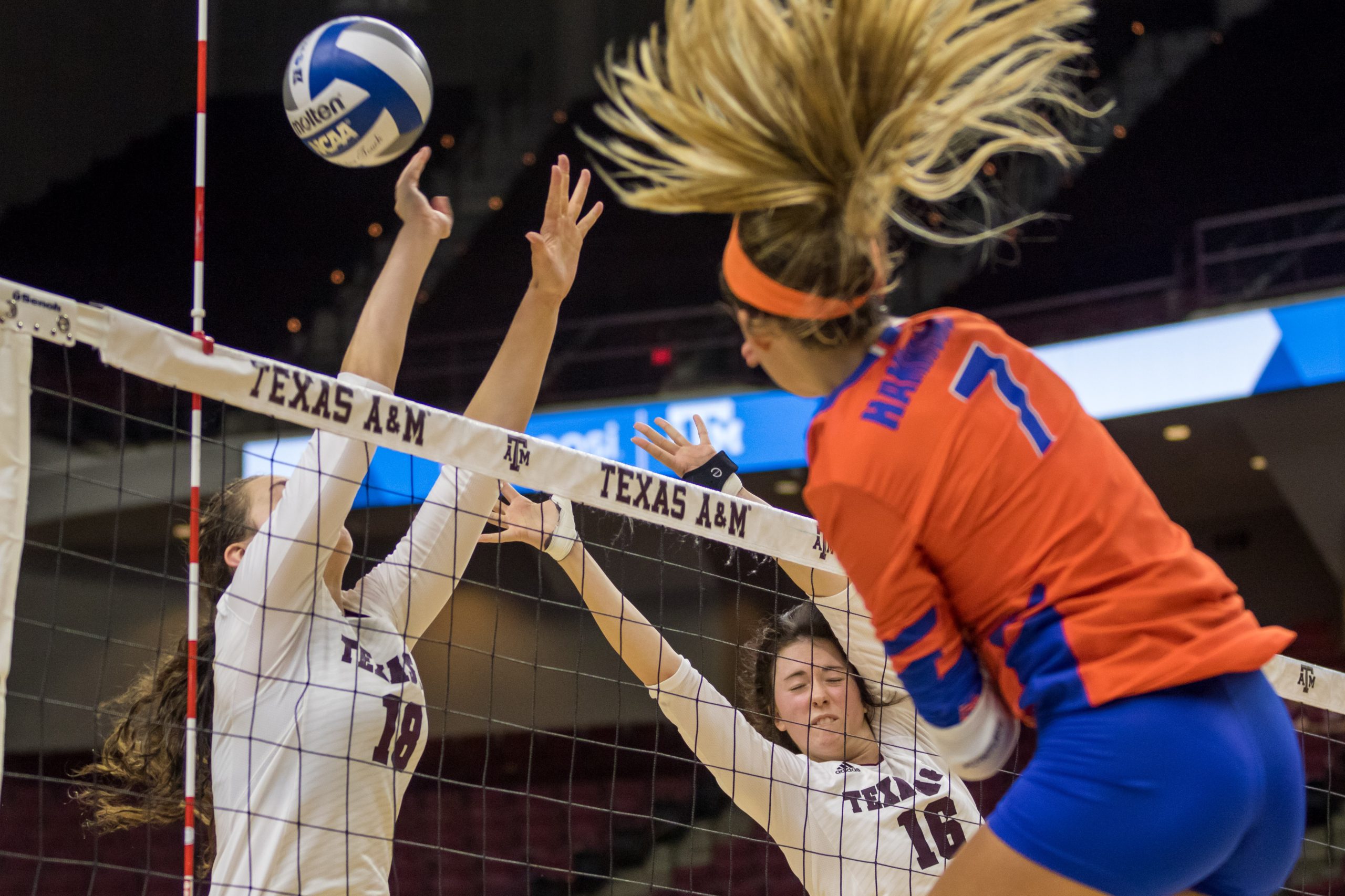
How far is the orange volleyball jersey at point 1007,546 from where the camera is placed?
145 cm

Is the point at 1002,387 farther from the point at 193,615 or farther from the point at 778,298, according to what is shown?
the point at 193,615

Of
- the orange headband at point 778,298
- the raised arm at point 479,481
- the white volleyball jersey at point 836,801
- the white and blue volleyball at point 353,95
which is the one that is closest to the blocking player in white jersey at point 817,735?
the white volleyball jersey at point 836,801

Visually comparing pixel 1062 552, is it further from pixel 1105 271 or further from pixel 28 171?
pixel 28 171

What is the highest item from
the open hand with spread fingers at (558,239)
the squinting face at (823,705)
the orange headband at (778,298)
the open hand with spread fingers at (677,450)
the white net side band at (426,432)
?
the open hand with spread fingers at (558,239)

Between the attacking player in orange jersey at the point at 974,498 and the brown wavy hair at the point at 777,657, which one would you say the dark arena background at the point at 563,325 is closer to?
the brown wavy hair at the point at 777,657

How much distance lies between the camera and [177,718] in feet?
8.86

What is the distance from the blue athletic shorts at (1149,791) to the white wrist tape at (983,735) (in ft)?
0.32

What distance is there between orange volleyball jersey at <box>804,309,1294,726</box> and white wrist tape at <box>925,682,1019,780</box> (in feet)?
0.06

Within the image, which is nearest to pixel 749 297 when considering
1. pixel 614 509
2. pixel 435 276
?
pixel 614 509

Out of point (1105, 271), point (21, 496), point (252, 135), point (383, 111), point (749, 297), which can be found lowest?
point (21, 496)

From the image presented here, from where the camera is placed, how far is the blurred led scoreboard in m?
9.59

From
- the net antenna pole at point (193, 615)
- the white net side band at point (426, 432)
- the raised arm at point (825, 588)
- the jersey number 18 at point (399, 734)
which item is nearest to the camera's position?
the white net side band at point (426, 432)

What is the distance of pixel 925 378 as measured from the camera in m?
1.56

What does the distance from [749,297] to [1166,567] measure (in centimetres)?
60
